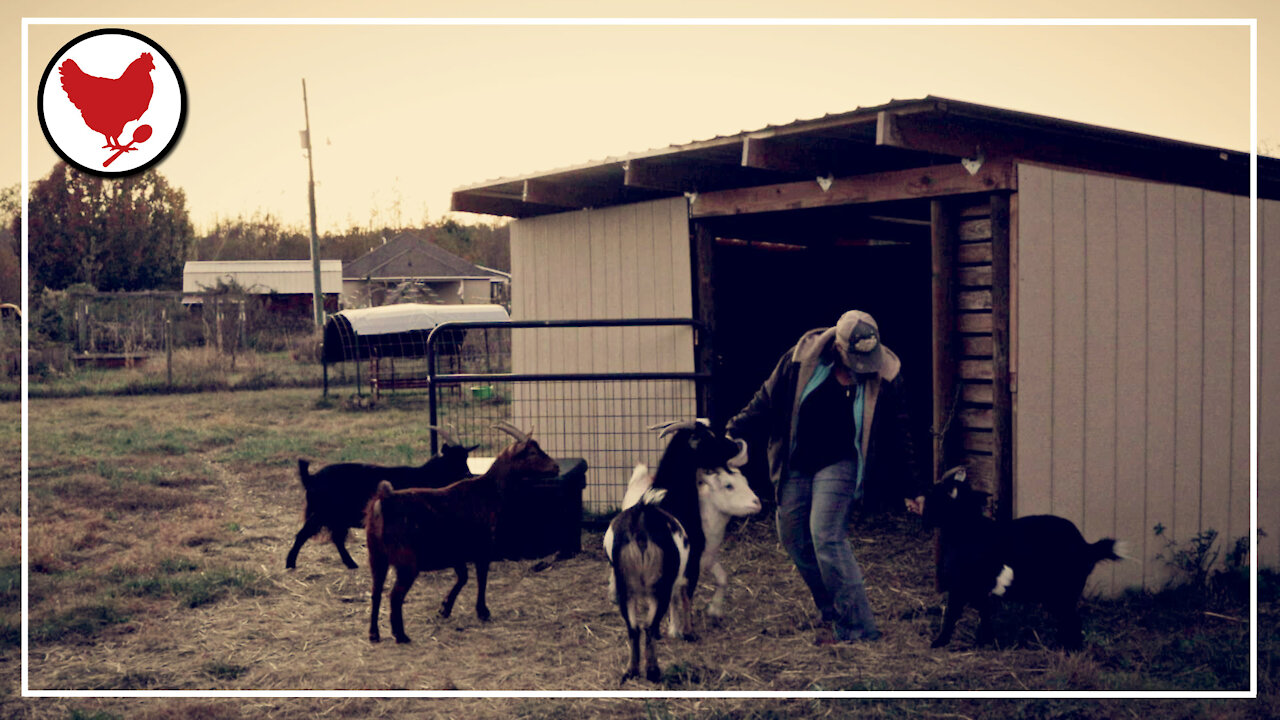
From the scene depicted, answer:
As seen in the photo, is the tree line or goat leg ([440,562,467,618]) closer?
goat leg ([440,562,467,618])

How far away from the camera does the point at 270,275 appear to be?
4159 centimetres

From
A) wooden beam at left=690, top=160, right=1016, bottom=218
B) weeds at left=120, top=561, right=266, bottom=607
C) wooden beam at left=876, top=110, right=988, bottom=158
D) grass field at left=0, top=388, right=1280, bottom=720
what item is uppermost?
wooden beam at left=876, top=110, right=988, bottom=158

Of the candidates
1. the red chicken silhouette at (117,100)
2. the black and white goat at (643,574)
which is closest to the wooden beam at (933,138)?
the black and white goat at (643,574)

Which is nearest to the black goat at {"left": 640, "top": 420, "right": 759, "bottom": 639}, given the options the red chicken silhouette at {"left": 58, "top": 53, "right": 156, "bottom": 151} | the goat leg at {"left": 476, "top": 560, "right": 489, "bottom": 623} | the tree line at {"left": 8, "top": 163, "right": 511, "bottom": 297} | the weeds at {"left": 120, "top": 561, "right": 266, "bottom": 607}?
the goat leg at {"left": 476, "top": 560, "right": 489, "bottom": 623}

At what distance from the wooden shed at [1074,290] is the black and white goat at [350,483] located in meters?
2.22

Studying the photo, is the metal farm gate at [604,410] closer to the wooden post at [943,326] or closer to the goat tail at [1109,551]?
the wooden post at [943,326]

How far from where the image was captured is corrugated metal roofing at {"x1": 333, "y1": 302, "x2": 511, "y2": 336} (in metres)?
18.8

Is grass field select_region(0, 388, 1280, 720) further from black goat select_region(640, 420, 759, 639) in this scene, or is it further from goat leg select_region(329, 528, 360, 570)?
black goat select_region(640, 420, 759, 639)

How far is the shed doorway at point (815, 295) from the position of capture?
9.33 meters

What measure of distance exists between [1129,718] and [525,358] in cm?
627

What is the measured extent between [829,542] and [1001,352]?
5.64 feet

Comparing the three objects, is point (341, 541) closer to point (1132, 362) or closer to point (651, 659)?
point (651, 659)

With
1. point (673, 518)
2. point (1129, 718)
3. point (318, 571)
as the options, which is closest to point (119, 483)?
point (318, 571)

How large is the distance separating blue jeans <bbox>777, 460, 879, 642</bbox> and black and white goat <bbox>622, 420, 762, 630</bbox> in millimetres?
245
